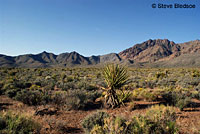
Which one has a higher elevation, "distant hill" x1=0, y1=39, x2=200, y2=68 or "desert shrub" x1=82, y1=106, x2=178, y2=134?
"distant hill" x1=0, y1=39, x2=200, y2=68

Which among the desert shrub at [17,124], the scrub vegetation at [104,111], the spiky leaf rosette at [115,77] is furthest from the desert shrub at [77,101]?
the desert shrub at [17,124]

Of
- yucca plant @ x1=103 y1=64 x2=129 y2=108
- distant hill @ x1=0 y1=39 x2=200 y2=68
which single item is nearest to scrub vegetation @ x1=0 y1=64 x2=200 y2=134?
yucca plant @ x1=103 y1=64 x2=129 y2=108

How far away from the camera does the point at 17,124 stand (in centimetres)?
342

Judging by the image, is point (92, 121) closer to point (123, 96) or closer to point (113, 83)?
point (113, 83)

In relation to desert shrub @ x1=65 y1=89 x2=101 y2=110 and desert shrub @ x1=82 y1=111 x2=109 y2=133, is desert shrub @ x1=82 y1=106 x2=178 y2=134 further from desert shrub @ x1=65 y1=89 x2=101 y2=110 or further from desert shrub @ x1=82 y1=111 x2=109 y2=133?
desert shrub @ x1=65 y1=89 x2=101 y2=110

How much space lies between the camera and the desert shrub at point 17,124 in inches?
131

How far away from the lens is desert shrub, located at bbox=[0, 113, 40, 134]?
3.34m

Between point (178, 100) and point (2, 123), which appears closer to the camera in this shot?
point (2, 123)

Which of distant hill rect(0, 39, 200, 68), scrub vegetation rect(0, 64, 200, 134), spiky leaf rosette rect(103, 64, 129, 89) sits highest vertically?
distant hill rect(0, 39, 200, 68)

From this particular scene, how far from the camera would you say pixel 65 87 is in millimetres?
11438

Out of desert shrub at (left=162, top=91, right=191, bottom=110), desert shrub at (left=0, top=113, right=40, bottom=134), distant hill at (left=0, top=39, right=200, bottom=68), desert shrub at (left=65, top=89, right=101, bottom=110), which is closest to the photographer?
desert shrub at (left=0, top=113, right=40, bottom=134)

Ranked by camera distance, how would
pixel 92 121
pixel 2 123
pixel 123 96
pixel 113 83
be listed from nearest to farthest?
pixel 2 123
pixel 92 121
pixel 113 83
pixel 123 96

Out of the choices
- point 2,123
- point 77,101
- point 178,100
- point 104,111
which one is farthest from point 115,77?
point 2,123

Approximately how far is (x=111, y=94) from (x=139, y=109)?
178 cm
